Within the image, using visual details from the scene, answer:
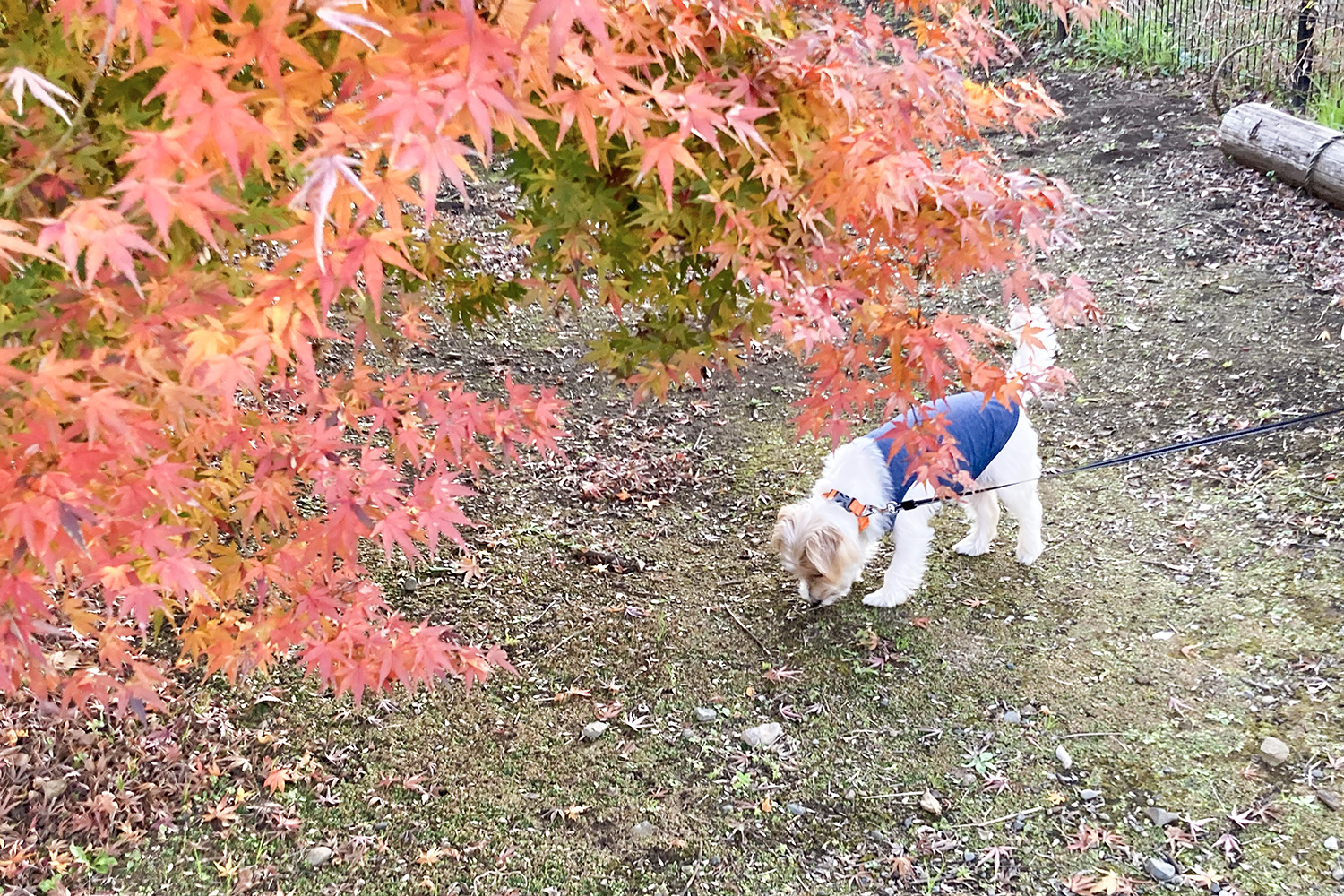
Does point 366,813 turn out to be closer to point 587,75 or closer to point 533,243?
point 533,243

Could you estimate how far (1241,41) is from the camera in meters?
8.14

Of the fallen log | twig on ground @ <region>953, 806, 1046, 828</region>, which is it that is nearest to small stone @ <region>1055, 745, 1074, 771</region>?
twig on ground @ <region>953, 806, 1046, 828</region>

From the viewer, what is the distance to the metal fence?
7.32 metres

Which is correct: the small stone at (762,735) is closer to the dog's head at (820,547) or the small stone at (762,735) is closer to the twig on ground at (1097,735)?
the dog's head at (820,547)

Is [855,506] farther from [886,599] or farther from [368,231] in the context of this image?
[368,231]

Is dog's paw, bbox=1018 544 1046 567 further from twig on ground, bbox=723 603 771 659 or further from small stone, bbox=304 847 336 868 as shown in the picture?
small stone, bbox=304 847 336 868

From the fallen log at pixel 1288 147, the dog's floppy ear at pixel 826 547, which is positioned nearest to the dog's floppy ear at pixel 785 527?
the dog's floppy ear at pixel 826 547

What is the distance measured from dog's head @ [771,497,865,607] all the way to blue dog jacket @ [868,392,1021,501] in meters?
0.34

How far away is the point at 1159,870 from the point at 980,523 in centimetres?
182

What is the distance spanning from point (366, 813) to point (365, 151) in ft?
8.85

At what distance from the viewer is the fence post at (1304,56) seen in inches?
290

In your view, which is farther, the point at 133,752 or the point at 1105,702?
the point at 1105,702

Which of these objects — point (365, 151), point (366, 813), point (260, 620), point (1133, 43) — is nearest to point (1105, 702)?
point (366, 813)

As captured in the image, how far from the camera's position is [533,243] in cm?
238
